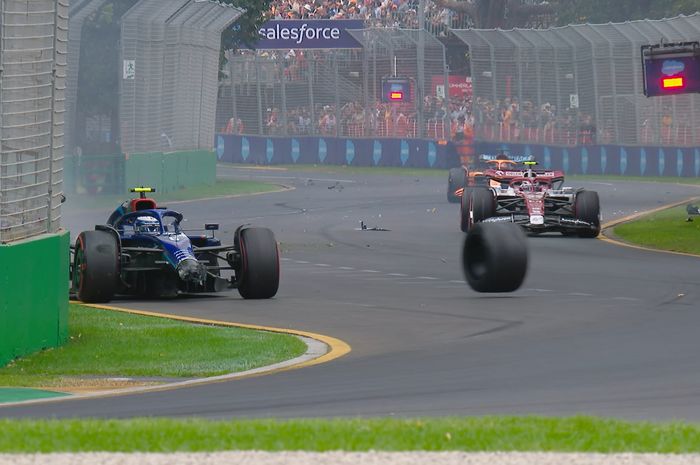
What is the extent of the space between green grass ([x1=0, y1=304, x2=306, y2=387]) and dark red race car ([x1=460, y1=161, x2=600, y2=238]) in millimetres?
13786

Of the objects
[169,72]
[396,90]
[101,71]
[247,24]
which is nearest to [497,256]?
[101,71]

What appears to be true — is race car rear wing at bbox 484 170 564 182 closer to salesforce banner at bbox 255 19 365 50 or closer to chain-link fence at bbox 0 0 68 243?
chain-link fence at bbox 0 0 68 243

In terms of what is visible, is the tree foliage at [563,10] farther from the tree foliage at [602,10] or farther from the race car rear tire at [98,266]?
the race car rear tire at [98,266]

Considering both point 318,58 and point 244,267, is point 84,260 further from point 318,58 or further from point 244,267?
point 318,58

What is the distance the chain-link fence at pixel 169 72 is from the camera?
42.0 m

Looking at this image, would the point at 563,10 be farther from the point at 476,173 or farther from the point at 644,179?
the point at 476,173

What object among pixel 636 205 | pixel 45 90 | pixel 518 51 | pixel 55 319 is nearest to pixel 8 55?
pixel 45 90

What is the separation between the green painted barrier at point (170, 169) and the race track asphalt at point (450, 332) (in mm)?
10506

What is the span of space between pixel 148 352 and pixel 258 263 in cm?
484

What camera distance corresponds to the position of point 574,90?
52.8 m

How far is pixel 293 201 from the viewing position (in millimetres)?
41156

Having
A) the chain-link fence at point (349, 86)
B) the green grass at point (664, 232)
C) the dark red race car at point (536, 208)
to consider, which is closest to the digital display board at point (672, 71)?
the green grass at point (664, 232)

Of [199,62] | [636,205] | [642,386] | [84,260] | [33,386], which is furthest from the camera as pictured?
[199,62]

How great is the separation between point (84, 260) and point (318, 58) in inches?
1593
